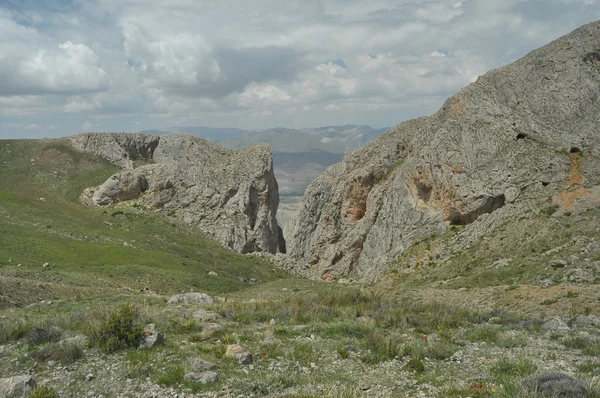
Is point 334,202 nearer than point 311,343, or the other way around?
point 311,343

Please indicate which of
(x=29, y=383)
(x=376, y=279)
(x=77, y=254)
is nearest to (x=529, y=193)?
(x=376, y=279)

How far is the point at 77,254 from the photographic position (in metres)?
45.4

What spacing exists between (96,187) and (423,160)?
62032 mm

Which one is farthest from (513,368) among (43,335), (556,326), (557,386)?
(43,335)

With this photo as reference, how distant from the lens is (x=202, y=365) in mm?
13672

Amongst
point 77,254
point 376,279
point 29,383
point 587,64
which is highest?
point 587,64

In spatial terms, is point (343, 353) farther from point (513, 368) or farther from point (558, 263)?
point (558, 263)

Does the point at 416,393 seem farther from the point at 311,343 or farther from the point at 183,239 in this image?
the point at 183,239

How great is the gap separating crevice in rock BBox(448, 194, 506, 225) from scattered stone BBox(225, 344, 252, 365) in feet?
129

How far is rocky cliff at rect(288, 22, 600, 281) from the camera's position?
1745 inches

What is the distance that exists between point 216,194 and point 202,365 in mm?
68037

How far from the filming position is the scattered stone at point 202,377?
41.8ft

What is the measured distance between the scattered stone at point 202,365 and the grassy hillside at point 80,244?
1886cm

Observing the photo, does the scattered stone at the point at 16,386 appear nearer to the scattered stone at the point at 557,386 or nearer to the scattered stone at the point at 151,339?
the scattered stone at the point at 151,339
